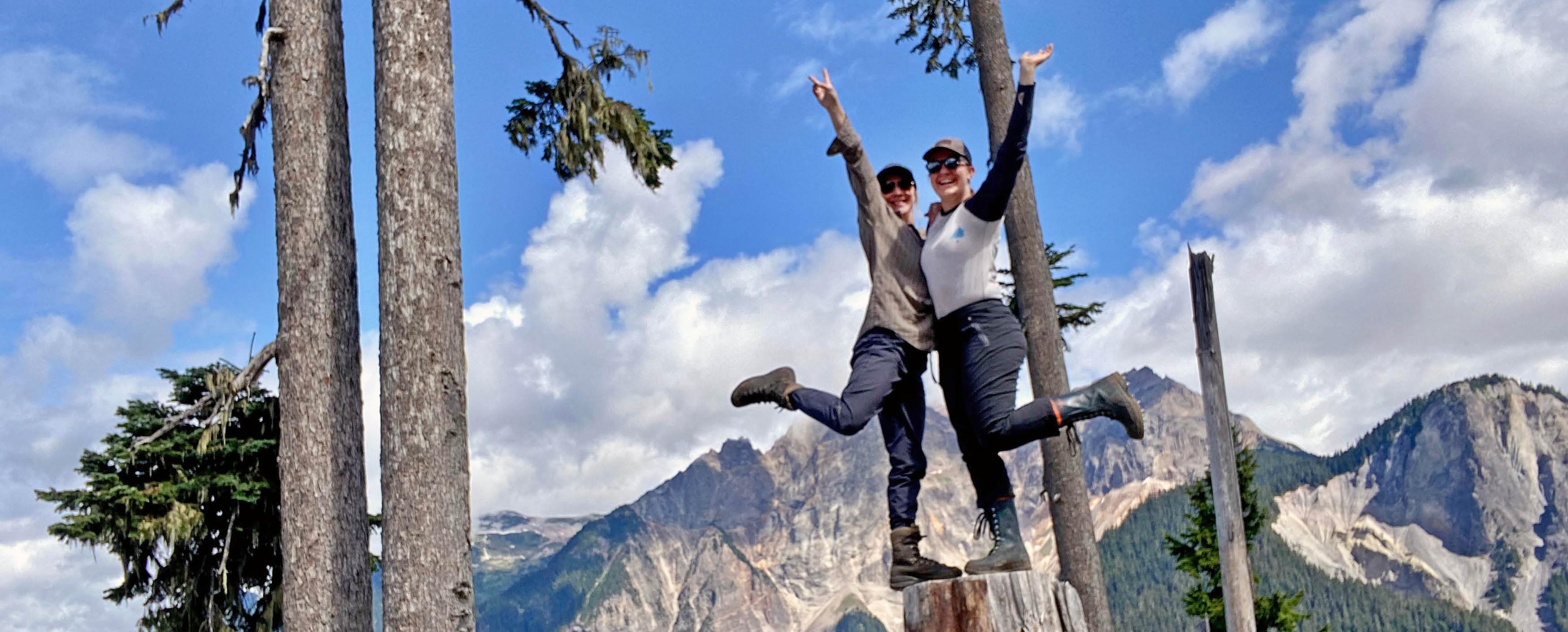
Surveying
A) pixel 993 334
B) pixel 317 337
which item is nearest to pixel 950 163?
pixel 993 334

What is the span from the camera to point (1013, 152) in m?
4.49

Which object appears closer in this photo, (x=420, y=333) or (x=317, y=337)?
(x=420, y=333)

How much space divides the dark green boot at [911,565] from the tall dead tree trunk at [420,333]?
95.0 inches

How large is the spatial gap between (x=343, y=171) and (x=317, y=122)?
325 millimetres

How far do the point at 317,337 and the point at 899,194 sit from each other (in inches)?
149

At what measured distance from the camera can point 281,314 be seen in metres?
6.98

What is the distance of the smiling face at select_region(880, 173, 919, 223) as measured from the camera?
5.09 metres

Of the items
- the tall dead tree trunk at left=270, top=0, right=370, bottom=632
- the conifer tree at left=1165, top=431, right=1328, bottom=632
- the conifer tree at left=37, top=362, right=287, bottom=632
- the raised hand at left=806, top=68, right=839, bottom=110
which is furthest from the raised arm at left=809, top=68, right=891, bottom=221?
the conifer tree at left=1165, top=431, right=1328, bottom=632

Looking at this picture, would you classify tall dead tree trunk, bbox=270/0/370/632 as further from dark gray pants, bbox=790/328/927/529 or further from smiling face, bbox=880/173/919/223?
smiling face, bbox=880/173/919/223

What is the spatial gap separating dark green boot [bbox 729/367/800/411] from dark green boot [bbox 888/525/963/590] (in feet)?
2.30

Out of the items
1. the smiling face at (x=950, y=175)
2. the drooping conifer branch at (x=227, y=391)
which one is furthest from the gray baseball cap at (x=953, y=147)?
the drooping conifer branch at (x=227, y=391)

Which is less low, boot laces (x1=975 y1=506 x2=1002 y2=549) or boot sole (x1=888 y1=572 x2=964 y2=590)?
boot laces (x1=975 y1=506 x2=1002 y2=549)

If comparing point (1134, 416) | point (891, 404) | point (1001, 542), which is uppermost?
point (891, 404)

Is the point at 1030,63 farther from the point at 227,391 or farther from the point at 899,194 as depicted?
the point at 227,391
